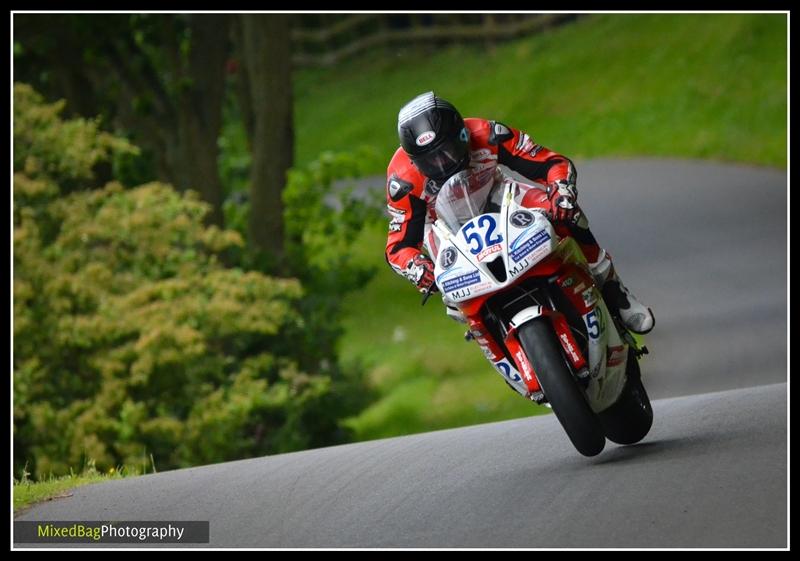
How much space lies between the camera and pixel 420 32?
4397 centimetres

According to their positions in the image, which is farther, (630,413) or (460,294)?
(630,413)

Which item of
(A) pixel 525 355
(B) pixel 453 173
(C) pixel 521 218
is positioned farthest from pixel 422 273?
(A) pixel 525 355

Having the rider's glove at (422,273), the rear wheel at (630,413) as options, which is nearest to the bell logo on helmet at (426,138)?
the rider's glove at (422,273)

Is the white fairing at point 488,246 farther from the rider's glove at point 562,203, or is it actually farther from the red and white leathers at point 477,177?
the red and white leathers at point 477,177

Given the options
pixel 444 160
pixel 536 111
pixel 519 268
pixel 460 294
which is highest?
pixel 536 111

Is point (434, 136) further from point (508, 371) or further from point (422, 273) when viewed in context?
point (508, 371)

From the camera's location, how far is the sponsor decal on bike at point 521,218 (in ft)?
25.9

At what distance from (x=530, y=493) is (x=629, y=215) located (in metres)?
18.9

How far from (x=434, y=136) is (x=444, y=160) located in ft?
0.59

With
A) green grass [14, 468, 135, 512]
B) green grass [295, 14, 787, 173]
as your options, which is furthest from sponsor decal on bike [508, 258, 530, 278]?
green grass [295, 14, 787, 173]

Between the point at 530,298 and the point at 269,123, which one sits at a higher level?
the point at 269,123

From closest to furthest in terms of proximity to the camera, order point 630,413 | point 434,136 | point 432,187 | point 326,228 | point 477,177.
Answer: point 434,136, point 477,177, point 432,187, point 630,413, point 326,228

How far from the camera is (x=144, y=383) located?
1534 centimetres

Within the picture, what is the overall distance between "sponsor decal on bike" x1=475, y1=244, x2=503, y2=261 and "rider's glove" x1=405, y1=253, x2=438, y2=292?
0.49 m
